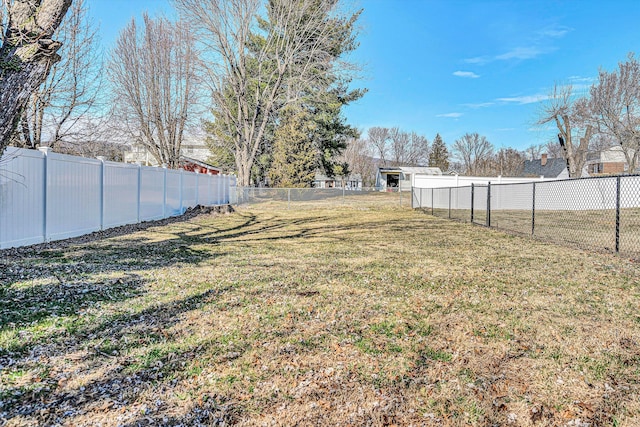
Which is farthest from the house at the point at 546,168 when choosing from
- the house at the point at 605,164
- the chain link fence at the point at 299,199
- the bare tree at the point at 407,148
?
the chain link fence at the point at 299,199

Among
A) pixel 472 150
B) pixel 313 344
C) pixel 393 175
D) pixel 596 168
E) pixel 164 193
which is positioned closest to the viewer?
pixel 313 344

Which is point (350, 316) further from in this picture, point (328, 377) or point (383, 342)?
point (328, 377)

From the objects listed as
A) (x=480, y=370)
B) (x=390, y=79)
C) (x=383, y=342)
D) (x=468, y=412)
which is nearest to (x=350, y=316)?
(x=383, y=342)

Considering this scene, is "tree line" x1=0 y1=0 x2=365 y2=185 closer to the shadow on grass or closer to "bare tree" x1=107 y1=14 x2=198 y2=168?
"bare tree" x1=107 y1=14 x2=198 y2=168

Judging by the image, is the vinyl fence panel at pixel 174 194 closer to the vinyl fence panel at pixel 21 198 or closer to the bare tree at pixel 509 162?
the vinyl fence panel at pixel 21 198

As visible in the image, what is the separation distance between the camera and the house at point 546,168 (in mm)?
39991

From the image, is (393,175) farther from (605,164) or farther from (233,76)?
(233,76)

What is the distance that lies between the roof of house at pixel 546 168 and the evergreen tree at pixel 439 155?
10.8m

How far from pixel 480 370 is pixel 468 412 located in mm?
475

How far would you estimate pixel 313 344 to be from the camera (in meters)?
2.52

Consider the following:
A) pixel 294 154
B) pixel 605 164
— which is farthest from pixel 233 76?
pixel 605 164

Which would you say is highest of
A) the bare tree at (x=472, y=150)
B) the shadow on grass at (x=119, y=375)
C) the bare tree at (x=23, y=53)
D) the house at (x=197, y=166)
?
the bare tree at (x=472, y=150)

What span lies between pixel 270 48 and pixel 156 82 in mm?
6752

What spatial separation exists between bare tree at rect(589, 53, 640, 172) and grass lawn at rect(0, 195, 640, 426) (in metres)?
19.4
